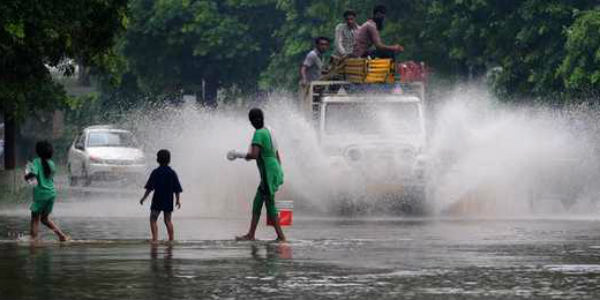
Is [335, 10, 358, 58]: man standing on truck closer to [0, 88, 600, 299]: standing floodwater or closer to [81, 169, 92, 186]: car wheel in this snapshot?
[0, 88, 600, 299]: standing floodwater

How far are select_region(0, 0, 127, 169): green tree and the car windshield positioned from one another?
46.0ft

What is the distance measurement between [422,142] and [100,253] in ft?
38.5

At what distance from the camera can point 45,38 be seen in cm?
3086

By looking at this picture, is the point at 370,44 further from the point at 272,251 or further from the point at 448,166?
the point at 272,251

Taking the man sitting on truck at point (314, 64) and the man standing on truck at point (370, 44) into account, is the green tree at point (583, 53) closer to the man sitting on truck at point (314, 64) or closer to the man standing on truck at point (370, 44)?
the man sitting on truck at point (314, 64)

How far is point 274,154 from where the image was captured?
2206 cm

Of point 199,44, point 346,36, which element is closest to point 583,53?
point 346,36

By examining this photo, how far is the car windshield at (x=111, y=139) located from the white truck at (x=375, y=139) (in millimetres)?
18525

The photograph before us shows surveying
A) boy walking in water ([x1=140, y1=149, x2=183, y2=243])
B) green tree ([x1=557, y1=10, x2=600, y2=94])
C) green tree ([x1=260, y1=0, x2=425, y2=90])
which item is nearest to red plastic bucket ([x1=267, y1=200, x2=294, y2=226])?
boy walking in water ([x1=140, y1=149, x2=183, y2=243])

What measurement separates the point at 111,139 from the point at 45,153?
27864 millimetres

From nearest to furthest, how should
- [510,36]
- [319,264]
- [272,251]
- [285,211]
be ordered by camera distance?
1. [319,264]
2. [272,251]
3. [285,211]
4. [510,36]

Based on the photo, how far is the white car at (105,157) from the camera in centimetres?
4834

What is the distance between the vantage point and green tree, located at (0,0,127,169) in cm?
2995

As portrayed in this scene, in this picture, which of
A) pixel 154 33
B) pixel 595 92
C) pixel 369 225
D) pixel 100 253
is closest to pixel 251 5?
pixel 154 33
